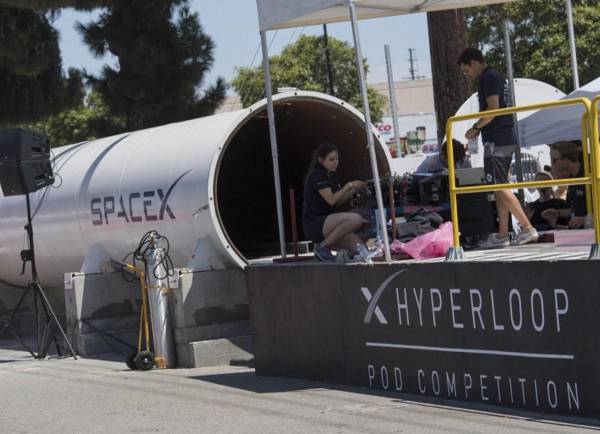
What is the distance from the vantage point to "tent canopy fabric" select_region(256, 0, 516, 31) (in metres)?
10.3

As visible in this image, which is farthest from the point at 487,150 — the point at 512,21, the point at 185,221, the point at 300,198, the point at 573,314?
the point at 512,21

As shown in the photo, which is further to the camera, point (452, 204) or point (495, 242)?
point (495, 242)

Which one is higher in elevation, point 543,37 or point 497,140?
point 543,37

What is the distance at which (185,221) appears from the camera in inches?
541

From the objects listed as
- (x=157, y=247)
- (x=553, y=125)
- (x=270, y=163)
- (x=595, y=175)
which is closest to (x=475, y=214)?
(x=595, y=175)

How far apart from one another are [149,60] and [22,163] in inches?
332

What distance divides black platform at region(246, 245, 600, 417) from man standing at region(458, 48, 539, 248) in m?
0.43

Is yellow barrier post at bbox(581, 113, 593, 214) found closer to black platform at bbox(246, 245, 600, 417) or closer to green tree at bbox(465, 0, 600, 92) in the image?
black platform at bbox(246, 245, 600, 417)

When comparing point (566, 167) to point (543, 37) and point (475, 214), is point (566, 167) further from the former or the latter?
point (543, 37)

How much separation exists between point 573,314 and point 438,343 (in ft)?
5.00

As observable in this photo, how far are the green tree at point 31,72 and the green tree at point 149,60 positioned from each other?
A: 31.4 inches

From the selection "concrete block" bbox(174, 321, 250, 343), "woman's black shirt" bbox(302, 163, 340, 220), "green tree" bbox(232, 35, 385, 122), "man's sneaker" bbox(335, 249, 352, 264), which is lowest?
"concrete block" bbox(174, 321, 250, 343)

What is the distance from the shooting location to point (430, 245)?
10070 mm

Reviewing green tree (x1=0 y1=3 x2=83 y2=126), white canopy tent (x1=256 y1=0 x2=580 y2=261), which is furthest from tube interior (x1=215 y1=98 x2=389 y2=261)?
green tree (x1=0 y1=3 x2=83 y2=126)
